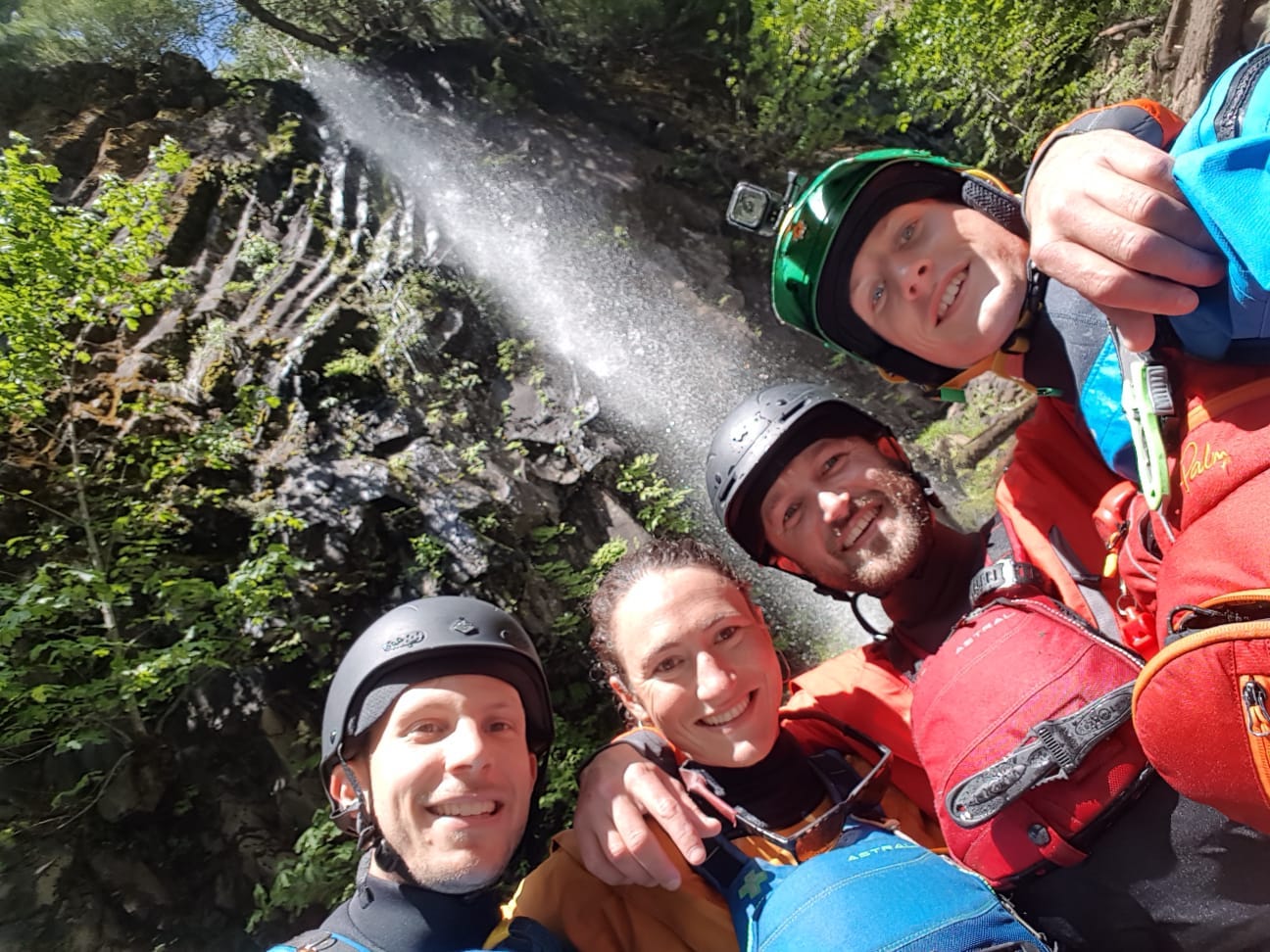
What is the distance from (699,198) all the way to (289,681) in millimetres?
9227

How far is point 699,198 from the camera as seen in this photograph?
11102 millimetres

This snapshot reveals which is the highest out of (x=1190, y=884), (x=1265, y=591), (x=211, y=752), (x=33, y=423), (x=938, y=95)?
(x=33, y=423)

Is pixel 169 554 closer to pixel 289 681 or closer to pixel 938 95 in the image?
pixel 289 681

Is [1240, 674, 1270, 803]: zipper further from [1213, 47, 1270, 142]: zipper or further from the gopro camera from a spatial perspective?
the gopro camera

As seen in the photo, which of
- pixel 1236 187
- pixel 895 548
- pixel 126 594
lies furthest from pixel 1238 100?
pixel 126 594

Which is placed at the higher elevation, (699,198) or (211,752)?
(699,198)

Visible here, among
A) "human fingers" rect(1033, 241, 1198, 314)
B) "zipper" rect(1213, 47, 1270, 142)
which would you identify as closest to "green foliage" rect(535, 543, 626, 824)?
"human fingers" rect(1033, 241, 1198, 314)

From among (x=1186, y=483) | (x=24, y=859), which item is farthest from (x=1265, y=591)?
(x=24, y=859)

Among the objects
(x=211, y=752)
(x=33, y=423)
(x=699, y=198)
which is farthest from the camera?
(x=699, y=198)

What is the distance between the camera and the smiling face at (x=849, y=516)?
2.90m

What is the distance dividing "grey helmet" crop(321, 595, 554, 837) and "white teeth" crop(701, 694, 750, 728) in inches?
31.0

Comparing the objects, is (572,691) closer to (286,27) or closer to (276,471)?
(276,471)

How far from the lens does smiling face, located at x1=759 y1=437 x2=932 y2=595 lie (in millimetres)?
2898

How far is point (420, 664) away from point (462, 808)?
592 mm
